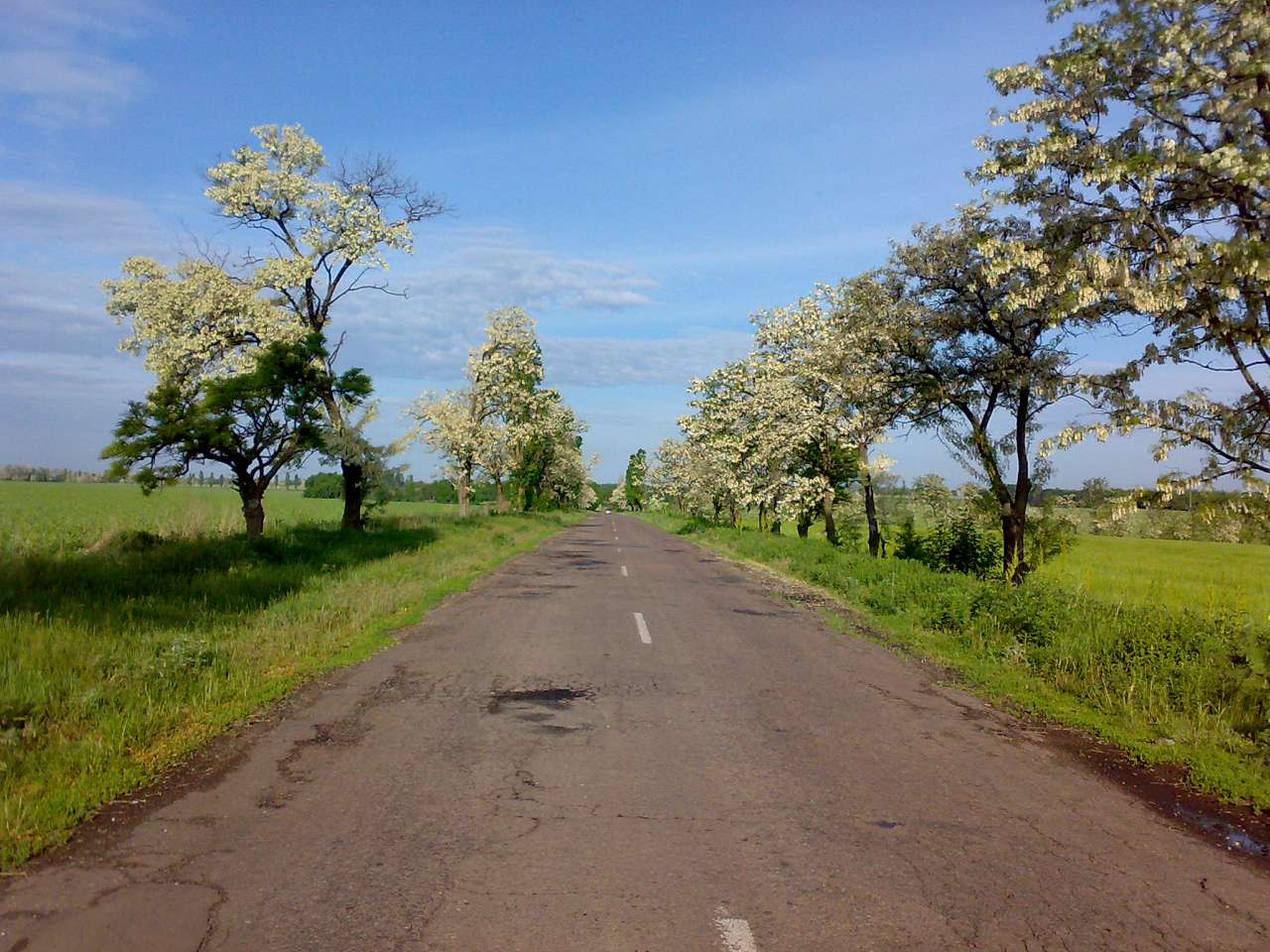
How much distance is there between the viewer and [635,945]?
3.85 m

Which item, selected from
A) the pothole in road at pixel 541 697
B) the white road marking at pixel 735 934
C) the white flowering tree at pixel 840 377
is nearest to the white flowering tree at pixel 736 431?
the white flowering tree at pixel 840 377

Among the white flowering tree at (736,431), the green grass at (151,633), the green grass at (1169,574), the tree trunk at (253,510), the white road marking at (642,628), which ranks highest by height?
the white flowering tree at (736,431)

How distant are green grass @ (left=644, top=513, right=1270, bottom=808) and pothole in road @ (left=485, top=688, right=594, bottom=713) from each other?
16.0 ft

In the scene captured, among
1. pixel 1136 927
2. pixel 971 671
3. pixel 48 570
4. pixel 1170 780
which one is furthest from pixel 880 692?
pixel 48 570

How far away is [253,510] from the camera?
18766mm

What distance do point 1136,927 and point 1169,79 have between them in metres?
9.15

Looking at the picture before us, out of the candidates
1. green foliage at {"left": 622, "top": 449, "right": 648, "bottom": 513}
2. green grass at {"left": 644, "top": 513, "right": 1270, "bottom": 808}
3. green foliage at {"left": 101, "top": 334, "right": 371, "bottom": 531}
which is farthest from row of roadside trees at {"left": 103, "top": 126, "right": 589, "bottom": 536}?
green foliage at {"left": 622, "top": 449, "right": 648, "bottom": 513}

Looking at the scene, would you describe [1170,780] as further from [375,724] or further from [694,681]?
[375,724]

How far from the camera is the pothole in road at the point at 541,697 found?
816 cm

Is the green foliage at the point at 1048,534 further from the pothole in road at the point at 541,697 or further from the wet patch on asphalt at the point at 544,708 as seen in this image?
the wet patch on asphalt at the point at 544,708

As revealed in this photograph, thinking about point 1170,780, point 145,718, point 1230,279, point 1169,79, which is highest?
point 1169,79

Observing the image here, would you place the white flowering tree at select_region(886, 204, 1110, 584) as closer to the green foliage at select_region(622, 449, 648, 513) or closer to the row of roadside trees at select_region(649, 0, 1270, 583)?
the row of roadside trees at select_region(649, 0, 1270, 583)

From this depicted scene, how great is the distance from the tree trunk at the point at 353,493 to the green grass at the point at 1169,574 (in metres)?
19.4

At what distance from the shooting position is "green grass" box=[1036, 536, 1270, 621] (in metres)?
15.7
